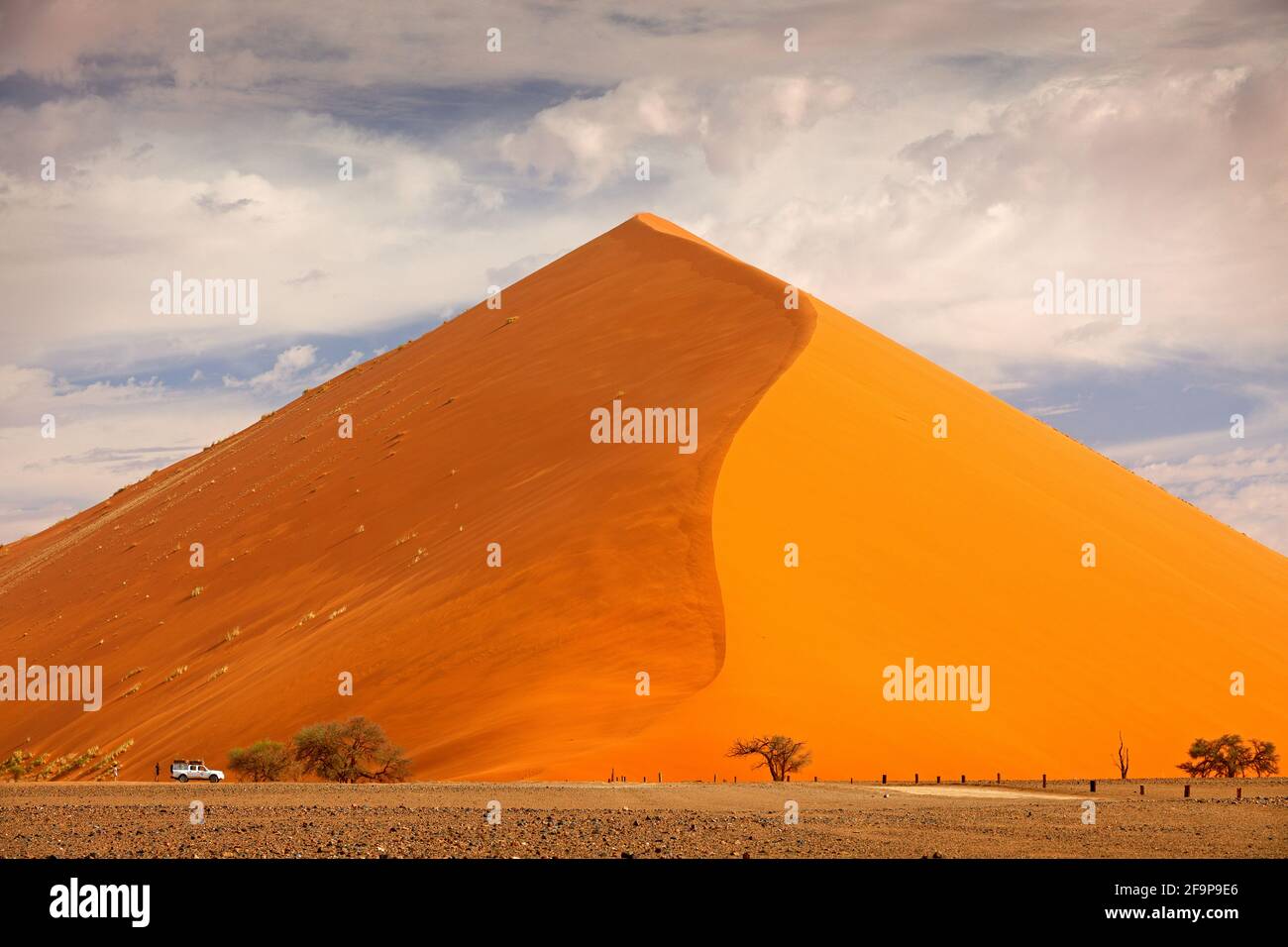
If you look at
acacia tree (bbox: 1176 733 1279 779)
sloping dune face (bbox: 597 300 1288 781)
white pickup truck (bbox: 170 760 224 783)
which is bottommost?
acacia tree (bbox: 1176 733 1279 779)

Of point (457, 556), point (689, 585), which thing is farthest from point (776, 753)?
point (457, 556)

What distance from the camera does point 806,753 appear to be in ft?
68.8

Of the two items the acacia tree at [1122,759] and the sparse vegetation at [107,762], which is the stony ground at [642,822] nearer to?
the acacia tree at [1122,759]

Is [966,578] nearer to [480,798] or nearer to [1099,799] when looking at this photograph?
[1099,799]

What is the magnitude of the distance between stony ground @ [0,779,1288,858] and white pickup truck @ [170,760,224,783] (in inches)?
90.1

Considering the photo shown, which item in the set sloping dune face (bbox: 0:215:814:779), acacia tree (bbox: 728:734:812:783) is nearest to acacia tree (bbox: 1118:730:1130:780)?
acacia tree (bbox: 728:734:812:783)

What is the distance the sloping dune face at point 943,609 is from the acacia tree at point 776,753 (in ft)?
0.89

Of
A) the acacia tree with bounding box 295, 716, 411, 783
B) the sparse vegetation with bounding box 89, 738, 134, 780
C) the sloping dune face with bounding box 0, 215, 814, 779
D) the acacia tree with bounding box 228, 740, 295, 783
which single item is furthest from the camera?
the sparse vegetation with bounding box 89, 738, 134, 780

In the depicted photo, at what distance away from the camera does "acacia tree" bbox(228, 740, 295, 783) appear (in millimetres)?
22828

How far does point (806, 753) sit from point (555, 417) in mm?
18027

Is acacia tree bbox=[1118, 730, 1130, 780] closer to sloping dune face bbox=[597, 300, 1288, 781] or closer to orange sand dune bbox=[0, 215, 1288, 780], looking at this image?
sloping dune face bbox=[597, 300, 1288, 781]

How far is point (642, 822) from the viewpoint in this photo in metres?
14.4

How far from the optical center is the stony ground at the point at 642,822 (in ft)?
40.5

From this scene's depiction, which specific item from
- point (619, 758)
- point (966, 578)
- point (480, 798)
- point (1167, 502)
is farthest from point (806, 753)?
point (1167, 502)
